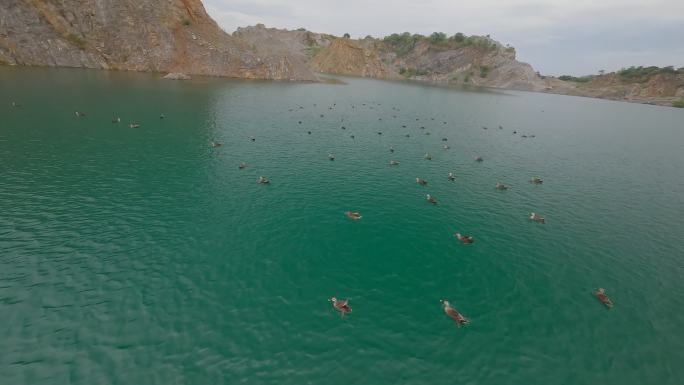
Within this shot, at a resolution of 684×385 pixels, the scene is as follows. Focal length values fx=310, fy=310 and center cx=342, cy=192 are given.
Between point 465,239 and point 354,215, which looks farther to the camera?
point 354,215

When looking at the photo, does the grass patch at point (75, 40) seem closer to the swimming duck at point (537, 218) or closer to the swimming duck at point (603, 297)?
the swimming duck at point (537, 218)

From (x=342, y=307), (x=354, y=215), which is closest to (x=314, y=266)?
(x=342, y=307)

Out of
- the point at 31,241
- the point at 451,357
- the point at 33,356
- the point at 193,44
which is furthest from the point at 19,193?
the point at 193,44

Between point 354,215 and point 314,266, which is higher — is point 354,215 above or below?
above

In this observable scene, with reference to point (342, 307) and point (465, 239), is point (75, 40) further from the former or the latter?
point (465, 239)

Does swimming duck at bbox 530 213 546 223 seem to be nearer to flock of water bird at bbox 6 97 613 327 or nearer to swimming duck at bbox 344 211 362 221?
flock of water bird at bbox 6 97 613 327

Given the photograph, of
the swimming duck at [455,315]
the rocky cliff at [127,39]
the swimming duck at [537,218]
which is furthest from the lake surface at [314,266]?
the rocky cliff at [127,39]

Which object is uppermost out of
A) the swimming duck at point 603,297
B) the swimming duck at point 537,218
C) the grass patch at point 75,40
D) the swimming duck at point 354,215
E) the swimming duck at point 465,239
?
the grass patch at point 75,40
